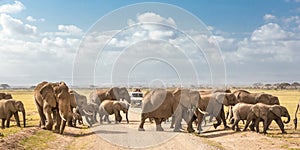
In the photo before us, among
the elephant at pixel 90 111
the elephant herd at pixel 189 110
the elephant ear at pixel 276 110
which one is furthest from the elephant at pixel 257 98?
the elephant at pixel 90 111

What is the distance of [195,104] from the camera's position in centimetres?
2625

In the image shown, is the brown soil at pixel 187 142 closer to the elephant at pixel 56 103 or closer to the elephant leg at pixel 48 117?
the elephant at pixel 56 103

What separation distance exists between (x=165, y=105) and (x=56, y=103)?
22.5 ft

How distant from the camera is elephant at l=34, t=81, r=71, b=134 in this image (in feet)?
75.0

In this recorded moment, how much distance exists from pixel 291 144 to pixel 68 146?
11.2 m

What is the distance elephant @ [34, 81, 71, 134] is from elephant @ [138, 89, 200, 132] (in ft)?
16.1

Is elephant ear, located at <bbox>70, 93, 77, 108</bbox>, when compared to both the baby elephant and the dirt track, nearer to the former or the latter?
the baby elephant

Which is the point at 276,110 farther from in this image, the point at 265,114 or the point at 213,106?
the point at 213,106

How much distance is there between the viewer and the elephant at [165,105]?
24.8 m

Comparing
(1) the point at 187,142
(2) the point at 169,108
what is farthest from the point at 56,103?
(1) the point at 187,142

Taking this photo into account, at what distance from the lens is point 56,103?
2388cm

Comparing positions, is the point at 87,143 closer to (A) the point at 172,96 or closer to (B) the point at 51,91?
(B) the point at 51,91

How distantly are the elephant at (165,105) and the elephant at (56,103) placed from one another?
492 centimetres

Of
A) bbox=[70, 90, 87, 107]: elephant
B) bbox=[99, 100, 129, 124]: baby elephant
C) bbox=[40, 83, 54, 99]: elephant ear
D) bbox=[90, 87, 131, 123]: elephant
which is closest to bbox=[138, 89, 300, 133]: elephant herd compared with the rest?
bbox=[40, 83, 54, 99]: elephant ear
